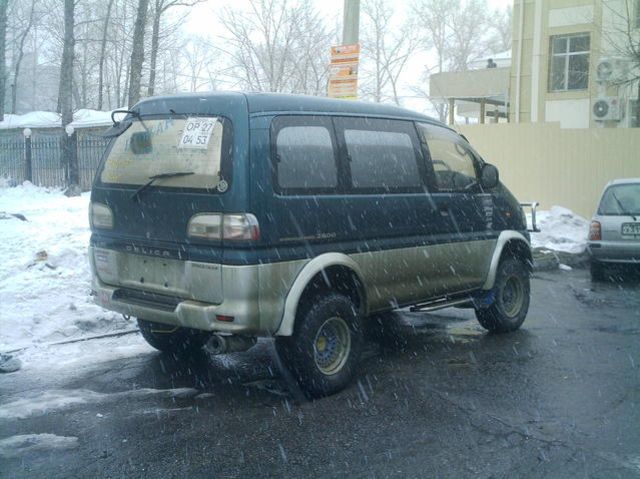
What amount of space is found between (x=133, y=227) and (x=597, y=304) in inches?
250

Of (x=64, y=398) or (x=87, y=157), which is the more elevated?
(x=87, y=157)

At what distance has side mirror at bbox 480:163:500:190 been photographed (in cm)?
696

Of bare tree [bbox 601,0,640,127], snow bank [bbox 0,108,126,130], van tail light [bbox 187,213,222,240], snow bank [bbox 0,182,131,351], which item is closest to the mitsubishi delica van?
van tail light [bbox 187,213,222,240]

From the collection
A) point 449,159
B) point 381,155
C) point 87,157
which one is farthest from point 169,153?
point 87,157

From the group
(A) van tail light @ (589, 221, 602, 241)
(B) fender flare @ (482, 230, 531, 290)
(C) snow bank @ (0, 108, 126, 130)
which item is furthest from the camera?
(C) snow bank @ (0, 108, 126, 130)

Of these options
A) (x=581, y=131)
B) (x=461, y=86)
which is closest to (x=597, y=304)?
(x=581, y=131)

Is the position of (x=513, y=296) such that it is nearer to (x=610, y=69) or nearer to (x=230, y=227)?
(x=230, y=227)

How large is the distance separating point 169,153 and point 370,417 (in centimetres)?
240

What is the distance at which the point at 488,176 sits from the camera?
6957mm

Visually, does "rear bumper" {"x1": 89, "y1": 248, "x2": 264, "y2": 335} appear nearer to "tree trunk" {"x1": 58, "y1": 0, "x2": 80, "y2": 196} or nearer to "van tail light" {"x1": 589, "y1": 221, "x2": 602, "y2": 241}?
"van tail light" {"x1": 589, "y1": 221, "x2": 602, "y2": 241}

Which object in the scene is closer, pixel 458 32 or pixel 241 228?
pixel 241 228

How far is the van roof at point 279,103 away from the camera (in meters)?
5.02

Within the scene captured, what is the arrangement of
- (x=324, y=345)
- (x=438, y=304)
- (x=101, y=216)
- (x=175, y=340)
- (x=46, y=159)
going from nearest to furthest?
(x=324, y=345) < (x=101, y=216) < (x=175, y=340) < (x=438, y=304) < (x=46, y=159)

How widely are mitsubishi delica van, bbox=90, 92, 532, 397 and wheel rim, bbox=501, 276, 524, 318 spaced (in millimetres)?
1192
